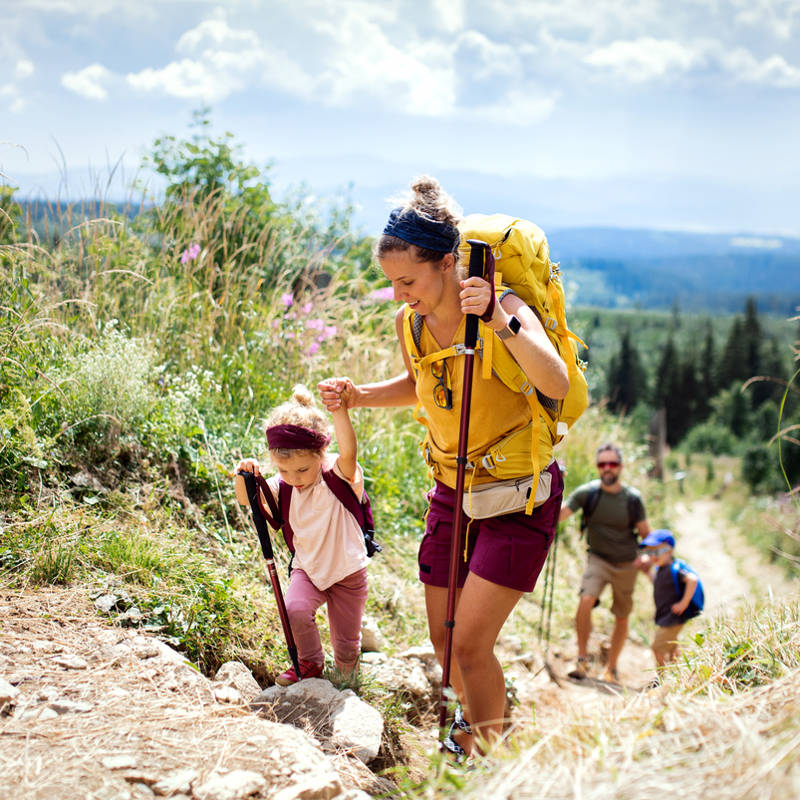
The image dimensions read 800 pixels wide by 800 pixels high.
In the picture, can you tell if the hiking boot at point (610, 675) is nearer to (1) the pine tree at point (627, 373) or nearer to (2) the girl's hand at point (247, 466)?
(2) the girl's hand at point (247, 466)

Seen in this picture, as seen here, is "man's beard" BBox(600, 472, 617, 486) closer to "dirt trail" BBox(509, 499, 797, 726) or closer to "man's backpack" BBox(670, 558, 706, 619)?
"man's backpack" BBox(670, 558, 706, 619)

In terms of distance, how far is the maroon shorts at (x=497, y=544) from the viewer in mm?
2588

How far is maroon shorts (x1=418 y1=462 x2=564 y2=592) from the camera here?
2588 millimetres

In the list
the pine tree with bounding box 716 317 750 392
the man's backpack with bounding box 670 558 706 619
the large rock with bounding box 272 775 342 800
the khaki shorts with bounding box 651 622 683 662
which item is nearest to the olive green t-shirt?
the man's backpack with bounding box 670 558 706 619

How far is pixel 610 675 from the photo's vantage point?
6090 millimetres

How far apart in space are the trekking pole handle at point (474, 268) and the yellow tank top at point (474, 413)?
4.7 inches

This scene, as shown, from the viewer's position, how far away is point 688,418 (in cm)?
9325

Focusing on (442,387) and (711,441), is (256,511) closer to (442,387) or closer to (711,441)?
(442,387)

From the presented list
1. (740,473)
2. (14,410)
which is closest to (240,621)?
(14,410)

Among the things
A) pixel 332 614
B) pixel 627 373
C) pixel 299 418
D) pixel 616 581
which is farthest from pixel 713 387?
pixel 299 418

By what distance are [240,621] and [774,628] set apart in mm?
2310

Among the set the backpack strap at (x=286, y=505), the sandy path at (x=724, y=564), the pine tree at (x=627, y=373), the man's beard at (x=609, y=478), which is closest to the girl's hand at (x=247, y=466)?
the backpack strap at (x=286, y=505)

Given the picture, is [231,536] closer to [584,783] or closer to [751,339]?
[584,783]

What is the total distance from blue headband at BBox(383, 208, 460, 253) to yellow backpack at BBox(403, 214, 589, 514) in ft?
0.21
